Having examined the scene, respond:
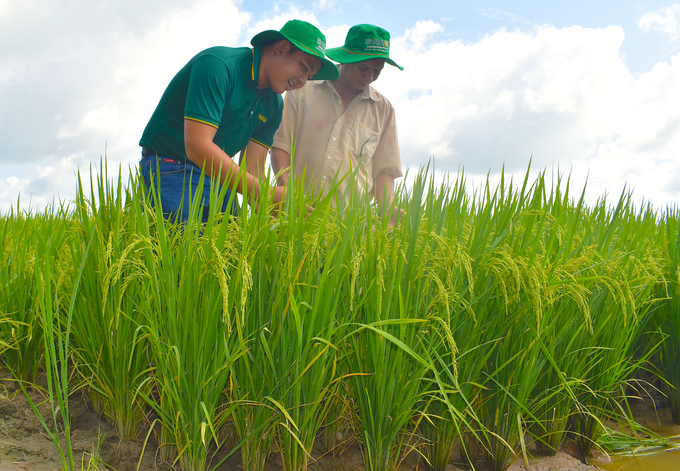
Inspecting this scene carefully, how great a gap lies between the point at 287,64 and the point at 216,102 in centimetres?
58

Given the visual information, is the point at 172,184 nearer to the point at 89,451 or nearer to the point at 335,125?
the point at 89,451

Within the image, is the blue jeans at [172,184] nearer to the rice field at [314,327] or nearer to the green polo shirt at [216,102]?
the green polo shirt at [216,102]

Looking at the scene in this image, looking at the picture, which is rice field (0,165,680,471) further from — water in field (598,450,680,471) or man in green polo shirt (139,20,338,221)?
man in green polo shirt (139,20,338,221)

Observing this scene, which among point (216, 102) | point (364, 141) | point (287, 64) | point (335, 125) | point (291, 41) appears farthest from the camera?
point (364, 141)

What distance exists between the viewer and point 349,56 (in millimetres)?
3523

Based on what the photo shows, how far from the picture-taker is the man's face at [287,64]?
8.87ft

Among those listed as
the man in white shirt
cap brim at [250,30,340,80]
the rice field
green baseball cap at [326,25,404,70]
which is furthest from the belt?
green baseball cap at [326,25,404,70]

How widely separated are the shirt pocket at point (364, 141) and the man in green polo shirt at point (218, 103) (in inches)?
40.3

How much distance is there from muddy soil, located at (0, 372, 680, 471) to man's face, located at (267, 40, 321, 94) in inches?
83.8

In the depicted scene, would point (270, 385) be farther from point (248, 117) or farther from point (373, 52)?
point (373, 52)

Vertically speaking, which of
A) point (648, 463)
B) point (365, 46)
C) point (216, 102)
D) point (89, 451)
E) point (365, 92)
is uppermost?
point (365, 46)

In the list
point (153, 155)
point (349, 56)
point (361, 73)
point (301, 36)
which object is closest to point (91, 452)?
point (153, 155)

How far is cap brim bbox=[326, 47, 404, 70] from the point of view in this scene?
3.42m

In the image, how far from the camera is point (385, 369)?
155 cm
